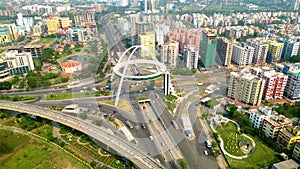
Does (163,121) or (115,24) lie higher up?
(115,24)

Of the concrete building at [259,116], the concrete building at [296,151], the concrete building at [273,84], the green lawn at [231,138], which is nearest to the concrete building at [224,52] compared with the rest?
the concrete building at [273,84]

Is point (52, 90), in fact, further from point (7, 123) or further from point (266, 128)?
point (266, 128)

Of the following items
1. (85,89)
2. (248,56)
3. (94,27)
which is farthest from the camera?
(94,27)

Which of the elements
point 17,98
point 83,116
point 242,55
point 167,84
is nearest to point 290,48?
point 242,55

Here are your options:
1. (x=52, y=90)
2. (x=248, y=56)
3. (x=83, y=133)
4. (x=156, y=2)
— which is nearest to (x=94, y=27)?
(x=156, y=2)

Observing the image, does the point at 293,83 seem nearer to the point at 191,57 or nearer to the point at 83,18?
the point at 191,57

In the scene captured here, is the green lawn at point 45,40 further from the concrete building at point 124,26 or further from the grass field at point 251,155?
the grass field at point 251,155
